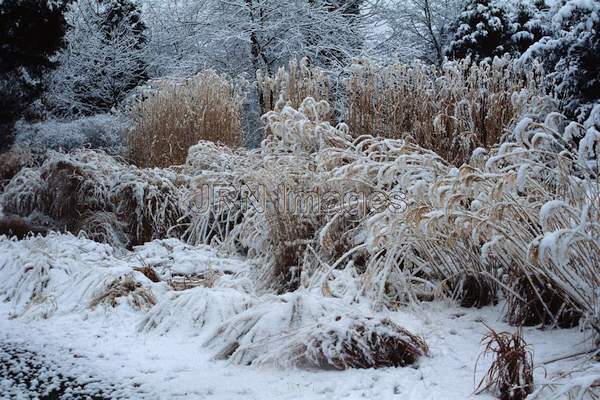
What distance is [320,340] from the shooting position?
2293 mm

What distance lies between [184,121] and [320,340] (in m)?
5.28

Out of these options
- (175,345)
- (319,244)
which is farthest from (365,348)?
(319,244)

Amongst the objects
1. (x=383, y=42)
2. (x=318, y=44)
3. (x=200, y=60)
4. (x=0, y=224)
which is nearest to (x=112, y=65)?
(x=200, y=60)

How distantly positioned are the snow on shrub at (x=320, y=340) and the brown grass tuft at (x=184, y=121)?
4.84 metres

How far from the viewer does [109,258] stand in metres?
4.14

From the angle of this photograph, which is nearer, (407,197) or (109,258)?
(407,197)

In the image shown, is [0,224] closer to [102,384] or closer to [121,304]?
[121,304]

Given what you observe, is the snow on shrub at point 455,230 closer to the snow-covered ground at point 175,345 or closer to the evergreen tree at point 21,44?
the snow-covered ground at point 175,345

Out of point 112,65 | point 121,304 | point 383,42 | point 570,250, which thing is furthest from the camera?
point 112,65

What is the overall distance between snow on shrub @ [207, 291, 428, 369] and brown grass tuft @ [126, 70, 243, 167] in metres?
4.84

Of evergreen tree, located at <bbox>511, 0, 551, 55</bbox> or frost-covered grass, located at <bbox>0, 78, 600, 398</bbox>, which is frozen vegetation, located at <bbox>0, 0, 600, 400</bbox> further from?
evergreen tree, located at <bbox>511, 0, 551, 55</bbox>

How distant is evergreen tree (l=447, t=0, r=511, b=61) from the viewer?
1233 centimetres

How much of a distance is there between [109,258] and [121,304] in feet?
3.27

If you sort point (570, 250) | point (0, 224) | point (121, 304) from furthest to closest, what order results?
point (0, 224) → point (121, 304) → point (570, 250)
